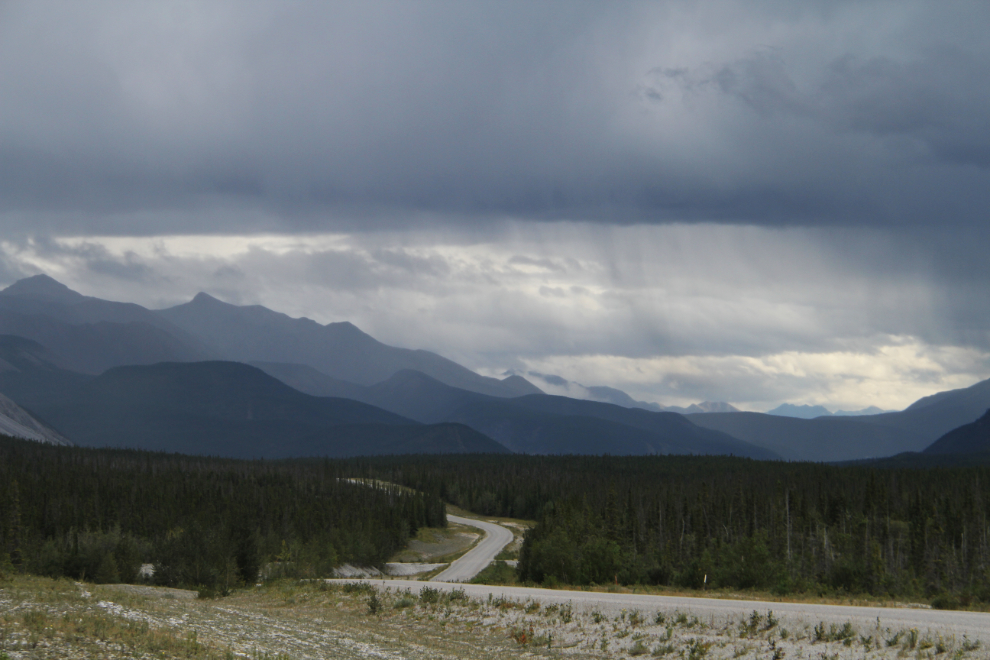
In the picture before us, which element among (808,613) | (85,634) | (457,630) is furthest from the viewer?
(457,630)

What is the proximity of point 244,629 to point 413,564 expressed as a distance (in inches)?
3805

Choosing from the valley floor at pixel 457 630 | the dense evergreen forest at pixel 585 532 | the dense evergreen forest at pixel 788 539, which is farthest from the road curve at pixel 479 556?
the valley floor at pixel 457 630

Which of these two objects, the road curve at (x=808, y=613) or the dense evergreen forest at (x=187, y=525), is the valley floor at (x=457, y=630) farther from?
the dense evergreen forest at (x=187, y=525)

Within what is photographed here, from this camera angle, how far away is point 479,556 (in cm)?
13525

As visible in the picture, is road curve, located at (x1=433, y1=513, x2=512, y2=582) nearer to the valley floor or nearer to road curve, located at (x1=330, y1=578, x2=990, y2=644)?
the valley floor

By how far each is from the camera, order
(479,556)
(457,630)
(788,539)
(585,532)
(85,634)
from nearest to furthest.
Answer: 1. (85,634)
2. (457,630)
3. (585,532)
4. (788,539)
5. (479,556)

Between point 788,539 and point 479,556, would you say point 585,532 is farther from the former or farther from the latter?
point 788,539

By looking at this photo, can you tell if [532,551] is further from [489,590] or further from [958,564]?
[958,564]

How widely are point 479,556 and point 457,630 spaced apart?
93.4 meters

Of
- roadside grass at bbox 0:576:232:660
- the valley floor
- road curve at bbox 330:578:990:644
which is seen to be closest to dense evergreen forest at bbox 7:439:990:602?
road curve at bbox 330:578:990:644

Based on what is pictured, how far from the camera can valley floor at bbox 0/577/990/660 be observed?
29.0 meters

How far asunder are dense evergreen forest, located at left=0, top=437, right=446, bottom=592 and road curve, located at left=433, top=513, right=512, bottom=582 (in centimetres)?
1286

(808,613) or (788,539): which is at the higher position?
(808,613)

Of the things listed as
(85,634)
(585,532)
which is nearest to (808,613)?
(85,634)
